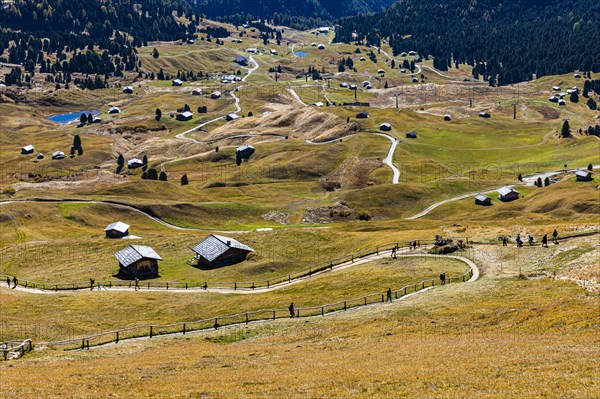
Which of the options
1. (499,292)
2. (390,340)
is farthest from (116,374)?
(499,292)

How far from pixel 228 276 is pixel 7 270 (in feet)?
130

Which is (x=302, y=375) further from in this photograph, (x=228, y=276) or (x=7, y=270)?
(x=7, y=270)

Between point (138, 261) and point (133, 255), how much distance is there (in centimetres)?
189

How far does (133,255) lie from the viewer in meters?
102

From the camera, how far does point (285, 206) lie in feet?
541

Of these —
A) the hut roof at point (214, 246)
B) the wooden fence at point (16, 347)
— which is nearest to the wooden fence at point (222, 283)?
the hut roof at point (214, 246)

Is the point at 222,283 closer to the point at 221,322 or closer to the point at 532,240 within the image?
the point at 221,322

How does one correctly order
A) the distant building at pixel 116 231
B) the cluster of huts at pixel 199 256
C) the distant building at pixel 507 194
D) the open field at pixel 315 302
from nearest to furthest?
the open field at pixel 315 302 → the cluster of huts at pixel 199 256 → the distant building at pixel 116 231 → the distant building at pixel 507 194

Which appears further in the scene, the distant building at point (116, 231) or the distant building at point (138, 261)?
the distant building at point (116, 231)

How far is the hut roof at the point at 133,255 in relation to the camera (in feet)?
331

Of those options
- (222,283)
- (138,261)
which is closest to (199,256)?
(138,261)

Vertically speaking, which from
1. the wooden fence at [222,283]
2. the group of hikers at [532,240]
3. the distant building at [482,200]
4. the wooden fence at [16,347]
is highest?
the group of hikers at [532,240]

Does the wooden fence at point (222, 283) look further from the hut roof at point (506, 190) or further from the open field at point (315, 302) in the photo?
the hut roof at point (506, 190)

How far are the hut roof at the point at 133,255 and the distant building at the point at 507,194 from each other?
331 ft
